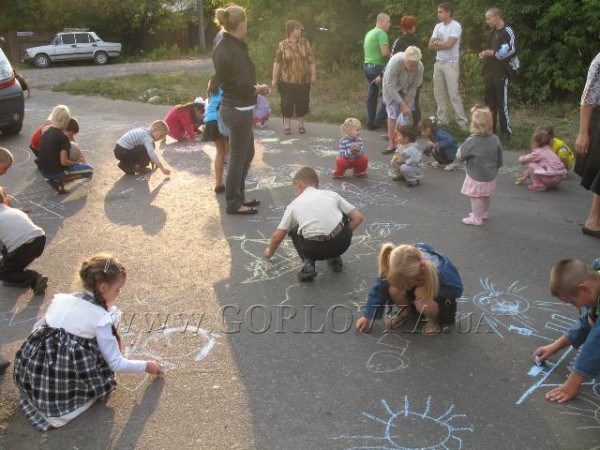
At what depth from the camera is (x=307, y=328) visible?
142 inches

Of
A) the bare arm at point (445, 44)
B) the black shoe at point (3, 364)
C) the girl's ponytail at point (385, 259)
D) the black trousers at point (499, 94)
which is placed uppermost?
the bare arm at point (445, 44)

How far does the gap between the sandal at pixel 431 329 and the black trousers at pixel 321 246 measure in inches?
36.5

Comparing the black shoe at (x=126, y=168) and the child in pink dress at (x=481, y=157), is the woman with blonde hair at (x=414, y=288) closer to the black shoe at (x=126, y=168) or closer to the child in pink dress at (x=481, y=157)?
the child in pink dress at (x=481, y=157)

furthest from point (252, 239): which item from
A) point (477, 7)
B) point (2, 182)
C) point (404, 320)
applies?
point (477, 7)

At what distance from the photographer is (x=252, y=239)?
16.4ft

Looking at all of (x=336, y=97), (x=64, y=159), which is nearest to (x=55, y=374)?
(x=64, y=159)

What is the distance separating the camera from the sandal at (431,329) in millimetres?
3496

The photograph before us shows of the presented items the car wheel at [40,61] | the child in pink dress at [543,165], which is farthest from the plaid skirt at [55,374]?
the car wheel at [40,61]

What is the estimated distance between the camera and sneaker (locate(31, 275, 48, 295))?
13.4 ft

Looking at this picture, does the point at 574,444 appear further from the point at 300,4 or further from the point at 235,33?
the point at 300,4

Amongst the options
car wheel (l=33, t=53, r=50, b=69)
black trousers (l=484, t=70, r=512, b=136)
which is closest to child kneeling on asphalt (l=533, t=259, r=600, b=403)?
black trousers (l=484, t=70, r=512, b=136)

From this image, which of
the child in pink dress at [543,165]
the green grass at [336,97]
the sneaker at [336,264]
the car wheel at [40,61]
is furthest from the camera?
the car wheel at [40,61]

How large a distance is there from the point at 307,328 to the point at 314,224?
79 cm

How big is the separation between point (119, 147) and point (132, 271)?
295cm
